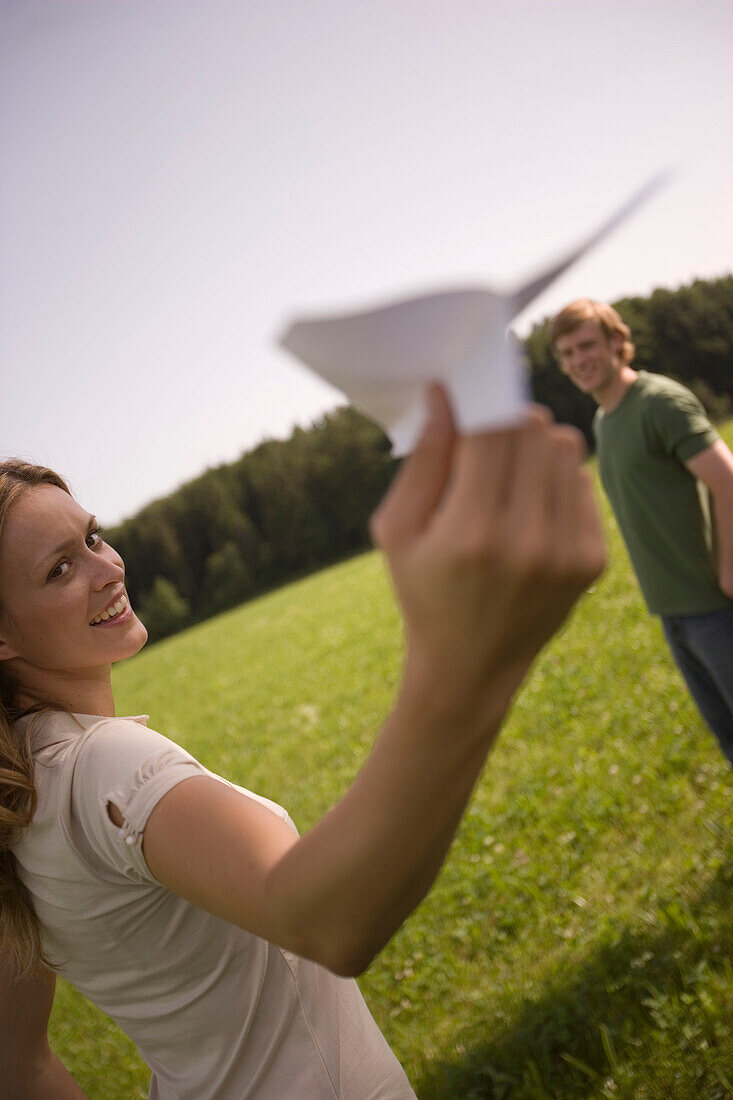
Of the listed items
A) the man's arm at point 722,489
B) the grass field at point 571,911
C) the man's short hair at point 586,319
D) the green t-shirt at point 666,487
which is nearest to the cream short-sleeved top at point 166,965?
the grass field at point 571,911

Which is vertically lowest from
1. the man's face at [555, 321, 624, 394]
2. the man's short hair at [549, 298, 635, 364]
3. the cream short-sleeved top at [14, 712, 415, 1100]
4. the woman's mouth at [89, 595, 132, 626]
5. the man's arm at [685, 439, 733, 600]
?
the cream short-sleeved top at [14, 712, 415, 1100]

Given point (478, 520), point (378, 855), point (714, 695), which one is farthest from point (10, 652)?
point (714, 695)

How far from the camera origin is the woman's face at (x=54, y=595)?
4.14 feet

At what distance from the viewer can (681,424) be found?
3062 mm

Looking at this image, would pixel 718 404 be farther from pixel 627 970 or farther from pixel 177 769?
pixel 177 769

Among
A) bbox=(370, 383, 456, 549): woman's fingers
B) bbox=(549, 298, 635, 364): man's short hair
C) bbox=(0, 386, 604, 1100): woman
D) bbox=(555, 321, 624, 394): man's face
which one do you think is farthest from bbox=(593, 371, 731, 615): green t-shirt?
bbox=(370, 383, 456, 549): woman's fingers

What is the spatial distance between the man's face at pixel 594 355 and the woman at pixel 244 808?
2515 millimetres

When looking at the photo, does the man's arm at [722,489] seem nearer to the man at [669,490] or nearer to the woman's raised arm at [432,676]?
the man at [669,490]

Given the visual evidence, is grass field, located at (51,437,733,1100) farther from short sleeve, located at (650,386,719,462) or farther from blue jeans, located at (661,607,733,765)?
short sleeve, located at (650,386,719,462)

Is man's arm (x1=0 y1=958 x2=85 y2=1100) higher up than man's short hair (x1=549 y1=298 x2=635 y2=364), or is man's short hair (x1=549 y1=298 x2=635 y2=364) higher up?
man's short hair (x1=549 y1=298 x2=635 y2=364)

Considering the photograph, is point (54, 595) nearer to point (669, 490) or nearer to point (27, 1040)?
point (27, 1040)

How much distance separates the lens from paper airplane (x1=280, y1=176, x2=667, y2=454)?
0.55 metres

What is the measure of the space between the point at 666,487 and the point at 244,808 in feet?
9.11

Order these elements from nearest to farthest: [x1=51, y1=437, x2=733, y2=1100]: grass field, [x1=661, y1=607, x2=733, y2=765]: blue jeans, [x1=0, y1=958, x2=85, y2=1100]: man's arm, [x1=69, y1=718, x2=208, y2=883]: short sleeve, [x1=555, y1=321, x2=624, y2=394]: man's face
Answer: [x1=69, y1=718, x2=208, y2=883]: short sleeve
[x1=0, y1=958, x2=85, y2=1100]: man's arm
[x1=51, y1=437, x2=733, y2=1100]: grass field
[x1=661, y1=607, x2=733, y2=765]: blue jeans
[x1=555, y1=321, x2=624, y2=394]: man's face
